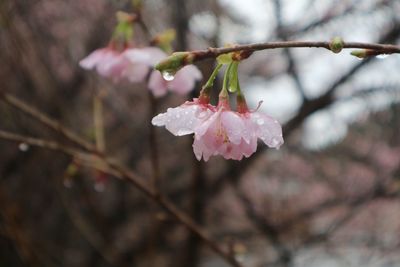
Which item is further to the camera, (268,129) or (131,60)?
(131,60)

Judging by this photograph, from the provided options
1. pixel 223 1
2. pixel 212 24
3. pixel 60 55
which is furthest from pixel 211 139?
pixel 60 55

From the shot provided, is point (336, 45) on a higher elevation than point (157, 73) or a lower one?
lower

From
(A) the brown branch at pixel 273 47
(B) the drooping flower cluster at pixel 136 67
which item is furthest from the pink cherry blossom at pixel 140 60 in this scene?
(A) the brown branch at pixel 273 47

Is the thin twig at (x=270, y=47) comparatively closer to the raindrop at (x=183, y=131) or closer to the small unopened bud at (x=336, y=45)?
the small unopened bud at (x=336, y=45)

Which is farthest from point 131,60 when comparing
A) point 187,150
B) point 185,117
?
point 187,150

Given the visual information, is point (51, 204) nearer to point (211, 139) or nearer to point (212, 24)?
point (212, 24)

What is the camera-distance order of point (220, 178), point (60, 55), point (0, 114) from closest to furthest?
point (220, 178)
point (0, 114)
point (60, 55)

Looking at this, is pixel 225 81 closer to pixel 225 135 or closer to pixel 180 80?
pixel 225 135
